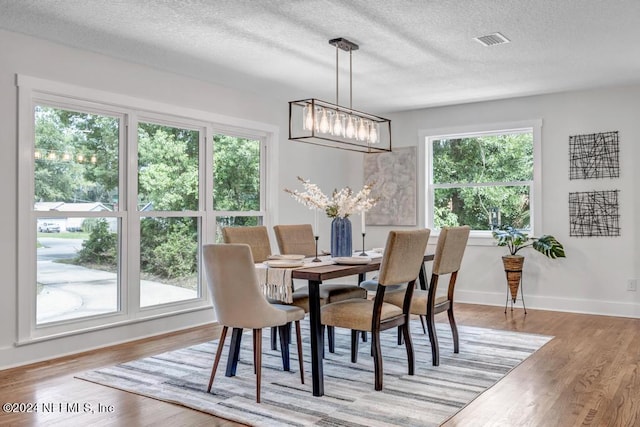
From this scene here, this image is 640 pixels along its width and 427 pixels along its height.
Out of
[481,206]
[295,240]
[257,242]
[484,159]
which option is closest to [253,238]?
[257,242]

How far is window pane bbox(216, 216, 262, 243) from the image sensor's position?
5441mm

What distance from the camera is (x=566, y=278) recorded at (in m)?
Answer: 5.84

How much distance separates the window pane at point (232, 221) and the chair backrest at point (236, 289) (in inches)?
94.1

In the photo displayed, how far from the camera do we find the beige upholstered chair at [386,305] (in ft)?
10.3

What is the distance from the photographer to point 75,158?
165 inches

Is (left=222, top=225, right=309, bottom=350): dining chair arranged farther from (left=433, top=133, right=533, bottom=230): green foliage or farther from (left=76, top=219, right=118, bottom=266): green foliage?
(left=433, top=133, right=533, bottom=230): green foliage

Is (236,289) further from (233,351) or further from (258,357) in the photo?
(233,351)

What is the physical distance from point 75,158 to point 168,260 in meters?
1.29

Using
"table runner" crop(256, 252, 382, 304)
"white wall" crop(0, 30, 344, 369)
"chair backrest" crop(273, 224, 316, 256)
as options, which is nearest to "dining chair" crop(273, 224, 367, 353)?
"chair backrest" crop(273, 224, 316, 256)

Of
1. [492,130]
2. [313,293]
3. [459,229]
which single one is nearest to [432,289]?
[459,229]

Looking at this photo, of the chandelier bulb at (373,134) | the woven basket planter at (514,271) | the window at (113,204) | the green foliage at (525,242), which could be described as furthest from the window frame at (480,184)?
the chandelier bulb at (373,134)

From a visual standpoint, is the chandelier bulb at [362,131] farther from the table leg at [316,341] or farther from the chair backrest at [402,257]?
the table leg at [316,341]

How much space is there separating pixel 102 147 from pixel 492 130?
433cm

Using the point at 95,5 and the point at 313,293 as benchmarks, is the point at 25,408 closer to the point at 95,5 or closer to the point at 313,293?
the point at 313,293
